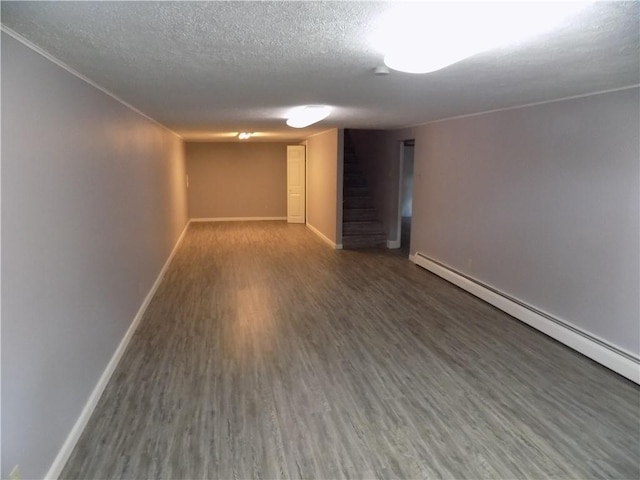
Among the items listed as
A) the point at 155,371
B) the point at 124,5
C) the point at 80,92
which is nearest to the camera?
the point at 124,5

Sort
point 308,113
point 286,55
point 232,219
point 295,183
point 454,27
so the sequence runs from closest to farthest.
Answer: point 454,27 → point 286,55 → point 308,113 → point 295,183 → point 232,219

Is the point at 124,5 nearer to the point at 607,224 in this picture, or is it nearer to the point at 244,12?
the point at 244,12

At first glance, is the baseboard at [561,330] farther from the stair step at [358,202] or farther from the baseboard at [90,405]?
the baseboard at [90,405]

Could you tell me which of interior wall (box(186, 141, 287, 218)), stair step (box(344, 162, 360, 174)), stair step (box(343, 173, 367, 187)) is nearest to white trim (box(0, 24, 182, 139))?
stair step (box(343, 173, 367, 187))

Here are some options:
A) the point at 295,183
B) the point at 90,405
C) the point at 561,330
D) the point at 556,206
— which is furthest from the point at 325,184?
the point at 90,405

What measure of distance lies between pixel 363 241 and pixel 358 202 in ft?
3.42

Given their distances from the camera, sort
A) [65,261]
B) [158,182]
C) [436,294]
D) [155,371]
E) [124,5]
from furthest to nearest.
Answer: [158,182]
[436,294]
[155,371]
[65,261]
[124,5]

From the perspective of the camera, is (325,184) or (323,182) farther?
(323,182)

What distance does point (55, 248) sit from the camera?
2236mm

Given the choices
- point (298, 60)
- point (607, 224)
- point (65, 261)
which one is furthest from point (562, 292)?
point (65, 261)

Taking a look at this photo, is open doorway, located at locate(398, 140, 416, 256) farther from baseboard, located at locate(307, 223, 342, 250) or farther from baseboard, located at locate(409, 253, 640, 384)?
baseboard, located at locate(409, 253, 640, 384)

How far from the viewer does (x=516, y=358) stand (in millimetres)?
3551

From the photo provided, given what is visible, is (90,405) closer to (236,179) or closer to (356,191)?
(356,191)

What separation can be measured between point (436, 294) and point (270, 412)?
3.04m
